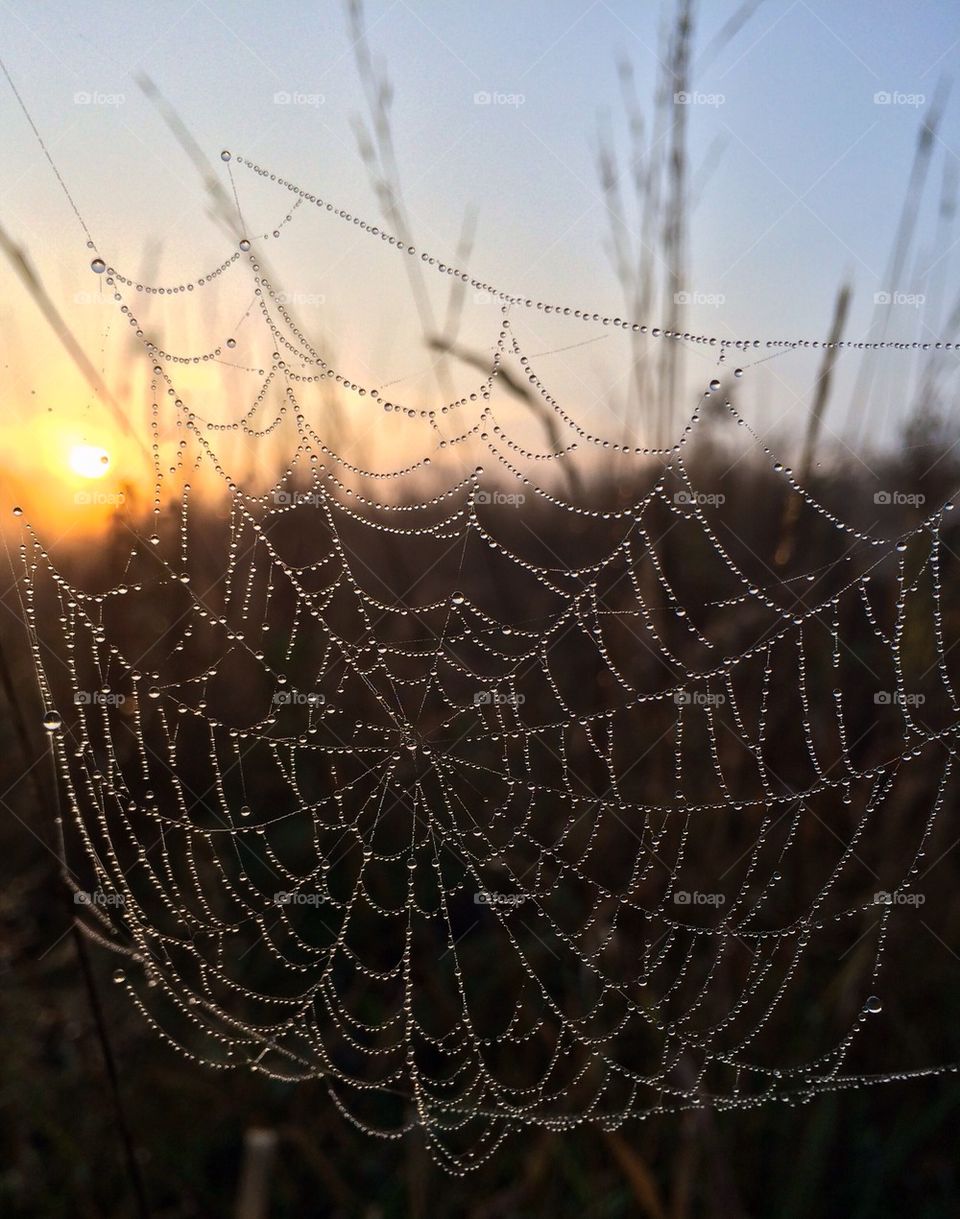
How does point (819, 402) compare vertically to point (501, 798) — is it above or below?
above

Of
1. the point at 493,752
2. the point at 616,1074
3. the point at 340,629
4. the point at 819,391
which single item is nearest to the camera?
the point at 819,391

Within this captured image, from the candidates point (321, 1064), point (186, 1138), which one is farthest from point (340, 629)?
point (186, 1138)

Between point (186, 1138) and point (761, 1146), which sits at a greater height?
point (186, 1138)

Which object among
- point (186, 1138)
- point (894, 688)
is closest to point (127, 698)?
point (186, 1138)

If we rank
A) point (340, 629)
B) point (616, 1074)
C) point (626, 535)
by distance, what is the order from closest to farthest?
point (616, 1074) < point (626, 535) < point (340, 629)

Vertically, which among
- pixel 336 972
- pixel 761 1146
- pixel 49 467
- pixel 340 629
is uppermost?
pixel 49 467

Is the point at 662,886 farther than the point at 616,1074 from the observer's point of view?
Yes

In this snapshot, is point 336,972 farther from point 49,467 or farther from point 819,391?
point 819,391

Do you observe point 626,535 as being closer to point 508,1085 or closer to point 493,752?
point 493,752
